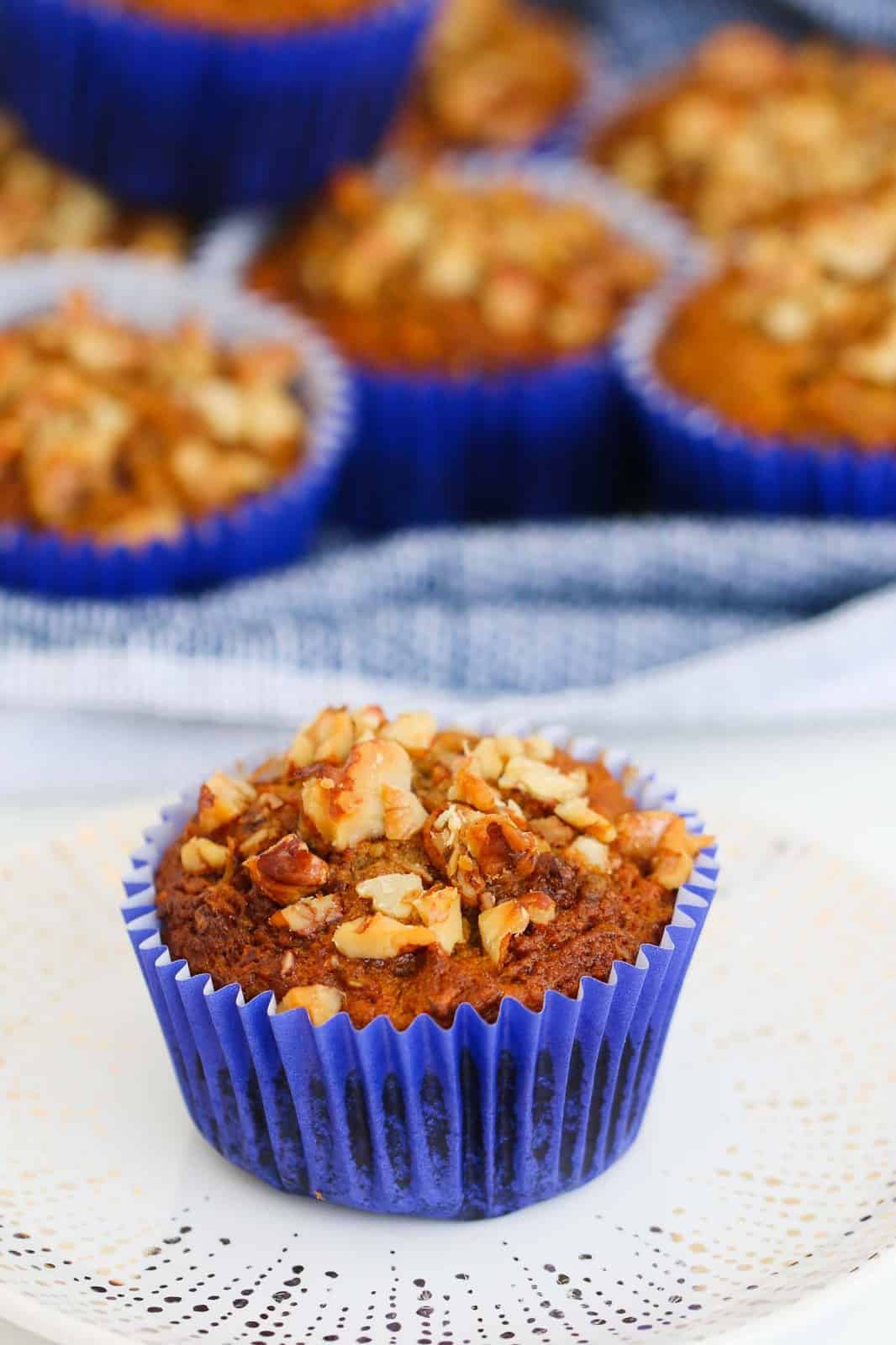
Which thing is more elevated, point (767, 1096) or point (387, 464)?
point (767, 1096)

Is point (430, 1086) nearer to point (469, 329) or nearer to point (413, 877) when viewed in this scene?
point (413, 877)

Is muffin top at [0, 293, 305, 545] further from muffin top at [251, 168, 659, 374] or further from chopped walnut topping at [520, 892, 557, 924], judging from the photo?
chopped walnut topping at [520, 892, 557, 924]

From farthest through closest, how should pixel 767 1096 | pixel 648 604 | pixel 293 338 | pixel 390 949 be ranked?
pixel 293 338 < pixel 648 604 < pixel 767 1096 < pixel 390 949

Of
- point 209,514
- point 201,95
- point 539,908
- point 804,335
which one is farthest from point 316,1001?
point 201,95

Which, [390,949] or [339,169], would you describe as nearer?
[390,949]

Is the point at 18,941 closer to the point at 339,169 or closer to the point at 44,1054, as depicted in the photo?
the point at 44,1054

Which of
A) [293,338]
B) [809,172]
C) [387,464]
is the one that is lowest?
[387,464]

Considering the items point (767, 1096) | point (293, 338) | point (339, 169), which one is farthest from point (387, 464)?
point (767, 1096)
